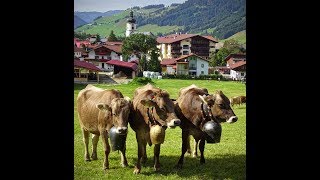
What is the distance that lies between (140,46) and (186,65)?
0.59 metres

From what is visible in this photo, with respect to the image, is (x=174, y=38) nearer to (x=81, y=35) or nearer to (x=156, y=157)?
(x=81, y=35)

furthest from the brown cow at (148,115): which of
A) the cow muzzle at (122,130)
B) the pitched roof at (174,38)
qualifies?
the pitched roof at (174,38)

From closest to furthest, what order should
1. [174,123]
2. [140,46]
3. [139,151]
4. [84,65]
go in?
[174,123], [139,151], [84,65], [140,46]

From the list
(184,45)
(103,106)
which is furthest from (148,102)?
(184,45)

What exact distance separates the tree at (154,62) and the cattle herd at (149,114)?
321 millimetres

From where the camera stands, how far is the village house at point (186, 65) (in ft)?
19.3

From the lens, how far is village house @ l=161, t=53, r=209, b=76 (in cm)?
588

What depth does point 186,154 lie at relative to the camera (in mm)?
5930

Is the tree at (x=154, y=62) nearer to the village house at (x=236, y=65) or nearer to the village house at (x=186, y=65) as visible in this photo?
the village house at (x=186, y=65)
